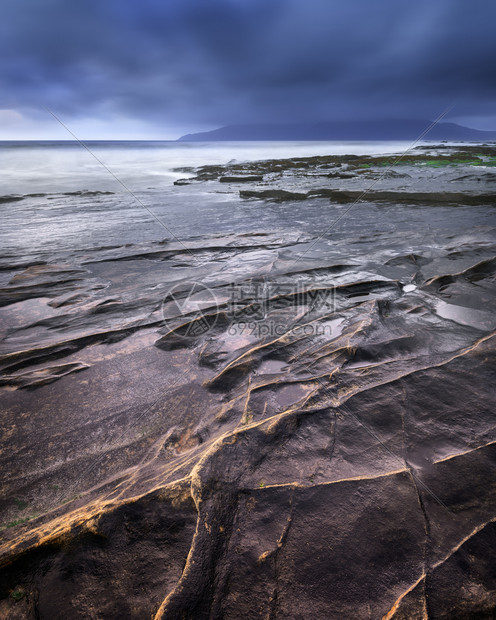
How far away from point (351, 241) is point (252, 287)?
12.0ft

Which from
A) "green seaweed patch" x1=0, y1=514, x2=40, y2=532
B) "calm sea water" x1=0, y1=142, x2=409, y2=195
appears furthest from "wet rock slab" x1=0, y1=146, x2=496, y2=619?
"calm sea water" x1=0, y1=142, x2=409, y2=195

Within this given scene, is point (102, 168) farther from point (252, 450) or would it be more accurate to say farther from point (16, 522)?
point (252, 450)

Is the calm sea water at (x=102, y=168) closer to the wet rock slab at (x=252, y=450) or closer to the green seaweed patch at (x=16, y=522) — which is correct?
the wet rock slab at (x=252, y=450)

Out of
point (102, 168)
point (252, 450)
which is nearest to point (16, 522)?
point (252, 450)

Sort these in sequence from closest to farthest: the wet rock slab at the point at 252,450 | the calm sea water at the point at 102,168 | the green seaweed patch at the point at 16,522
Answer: the wet rock slab at the point at 252,450, the green seaweed patch at the point at 16,522, the calm sea water at the point at 102,168

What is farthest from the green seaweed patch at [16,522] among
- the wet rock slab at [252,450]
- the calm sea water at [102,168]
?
the calm sea water at [102,168]

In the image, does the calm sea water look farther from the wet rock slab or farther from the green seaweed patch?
the green seaweed patch

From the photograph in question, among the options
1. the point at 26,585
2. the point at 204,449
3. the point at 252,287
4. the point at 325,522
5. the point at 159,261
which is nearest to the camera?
the point at 26,585

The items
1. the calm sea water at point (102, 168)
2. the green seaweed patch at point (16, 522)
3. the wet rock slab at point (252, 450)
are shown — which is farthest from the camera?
the calm sea water at point (102, 168)

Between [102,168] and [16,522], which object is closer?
[16,522]

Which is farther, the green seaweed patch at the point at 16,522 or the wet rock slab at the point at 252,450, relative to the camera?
Answer: the green seaweed patch at the point at 16,522

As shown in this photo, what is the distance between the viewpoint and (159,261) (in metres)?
6.88

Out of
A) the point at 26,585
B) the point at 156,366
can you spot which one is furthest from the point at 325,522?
the point at 156,366

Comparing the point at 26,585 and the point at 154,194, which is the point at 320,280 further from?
the point at 154,194
